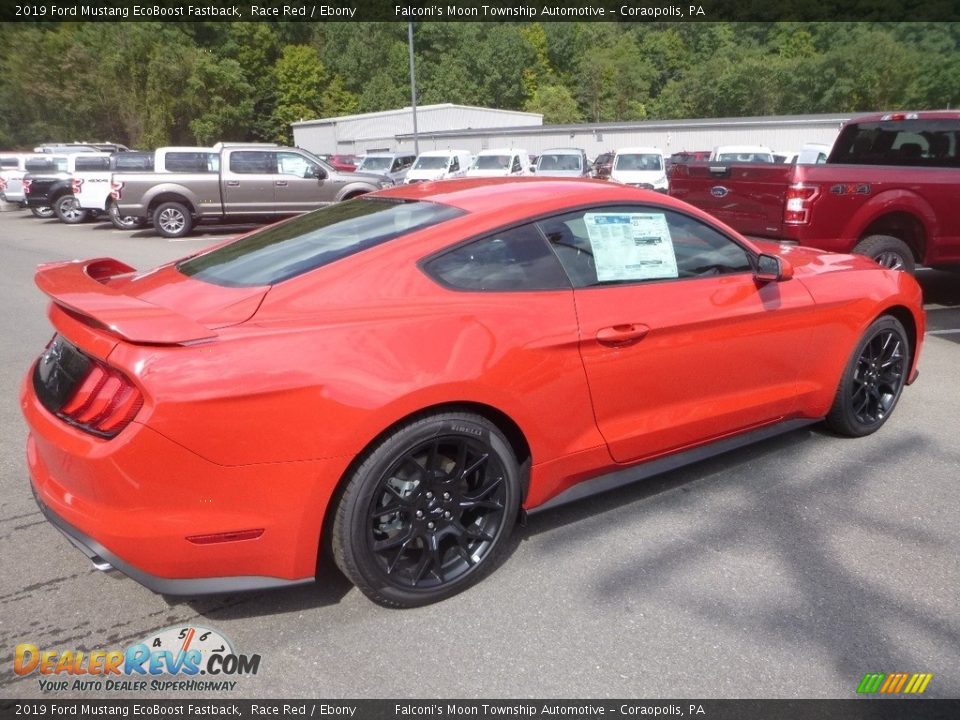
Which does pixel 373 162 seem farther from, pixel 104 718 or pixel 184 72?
pixel 184 72

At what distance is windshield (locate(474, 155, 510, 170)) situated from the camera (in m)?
24.6

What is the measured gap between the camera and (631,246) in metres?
3.43

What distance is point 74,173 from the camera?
1903cm

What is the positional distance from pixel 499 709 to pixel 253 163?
625 inches

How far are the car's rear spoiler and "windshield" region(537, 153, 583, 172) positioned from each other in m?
22.7

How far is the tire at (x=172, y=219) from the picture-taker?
53.1ft

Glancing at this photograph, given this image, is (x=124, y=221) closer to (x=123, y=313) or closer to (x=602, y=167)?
(x=123, y=313)

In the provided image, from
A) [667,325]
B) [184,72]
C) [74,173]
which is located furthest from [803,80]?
[667,325]

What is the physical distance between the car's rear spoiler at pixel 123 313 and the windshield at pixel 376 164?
25610 millimetres

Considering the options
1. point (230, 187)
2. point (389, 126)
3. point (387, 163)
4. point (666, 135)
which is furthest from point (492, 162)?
point (389, 126)

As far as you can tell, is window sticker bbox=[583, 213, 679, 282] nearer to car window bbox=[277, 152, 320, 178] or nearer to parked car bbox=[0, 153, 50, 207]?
car window bbox=[277, 152, 320, 178]

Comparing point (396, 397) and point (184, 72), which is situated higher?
point (184, 72)

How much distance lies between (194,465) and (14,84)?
71882mm

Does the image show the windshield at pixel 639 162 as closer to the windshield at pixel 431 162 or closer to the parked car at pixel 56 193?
the windshield at pixel 431 162
